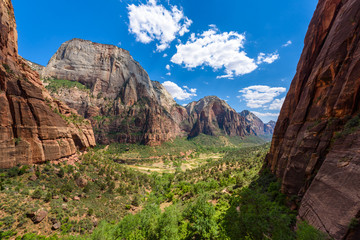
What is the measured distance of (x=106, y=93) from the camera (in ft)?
360

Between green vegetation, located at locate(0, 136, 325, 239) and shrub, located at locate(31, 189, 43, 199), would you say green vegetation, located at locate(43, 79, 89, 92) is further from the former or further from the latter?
shrub, located at locate(31, 189, 43, 199)

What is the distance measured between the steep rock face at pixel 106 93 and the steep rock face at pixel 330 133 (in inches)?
3608

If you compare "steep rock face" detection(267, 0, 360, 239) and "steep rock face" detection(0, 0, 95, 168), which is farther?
"steep rock face" detection(0, 0, 95, 168)

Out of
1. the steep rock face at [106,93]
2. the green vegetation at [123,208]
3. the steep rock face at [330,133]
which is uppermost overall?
the steep rock face at [106,93]

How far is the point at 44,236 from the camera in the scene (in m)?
15.7

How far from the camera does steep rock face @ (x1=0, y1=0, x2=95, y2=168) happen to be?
20875 millimetres

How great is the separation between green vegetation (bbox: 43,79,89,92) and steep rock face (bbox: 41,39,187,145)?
278 cm

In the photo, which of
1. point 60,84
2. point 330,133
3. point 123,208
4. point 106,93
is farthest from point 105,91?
point 330,133

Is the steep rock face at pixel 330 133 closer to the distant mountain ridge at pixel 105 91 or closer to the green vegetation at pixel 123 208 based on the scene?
the green vegetation at pixel 123 208

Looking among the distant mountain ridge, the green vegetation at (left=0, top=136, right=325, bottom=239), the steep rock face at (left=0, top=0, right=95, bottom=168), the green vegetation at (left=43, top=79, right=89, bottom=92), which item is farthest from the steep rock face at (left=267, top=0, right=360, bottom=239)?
the green vegetation at (left=43, top=79, right=89, bottom=92)

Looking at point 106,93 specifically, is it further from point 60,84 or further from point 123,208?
point 123,208

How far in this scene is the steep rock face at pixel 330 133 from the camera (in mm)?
9133

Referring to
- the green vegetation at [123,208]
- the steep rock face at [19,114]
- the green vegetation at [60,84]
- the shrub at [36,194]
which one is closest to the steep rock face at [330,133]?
the green vegetation at [123,208]

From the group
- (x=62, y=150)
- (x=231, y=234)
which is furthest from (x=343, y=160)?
(x=62, y=150)
